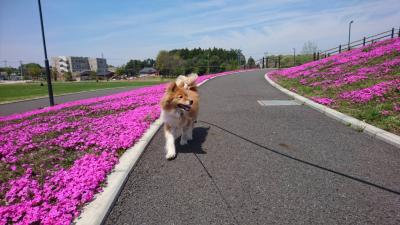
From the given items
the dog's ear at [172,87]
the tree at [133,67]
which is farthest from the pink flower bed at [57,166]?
the tree at [133,67]

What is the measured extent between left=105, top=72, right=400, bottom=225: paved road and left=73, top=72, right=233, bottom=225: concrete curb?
128mm

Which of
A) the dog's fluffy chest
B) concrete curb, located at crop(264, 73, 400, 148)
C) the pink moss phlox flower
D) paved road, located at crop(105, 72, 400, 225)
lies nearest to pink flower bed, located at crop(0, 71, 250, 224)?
paved road, located at crop(105, 72, 400, 225)

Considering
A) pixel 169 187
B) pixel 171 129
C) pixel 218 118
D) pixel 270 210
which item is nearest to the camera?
pixel 270 210

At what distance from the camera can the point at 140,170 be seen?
4.59 meters

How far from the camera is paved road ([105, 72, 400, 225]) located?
3.18 metres

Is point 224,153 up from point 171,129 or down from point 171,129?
down

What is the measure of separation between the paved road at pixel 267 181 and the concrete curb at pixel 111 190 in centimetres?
13

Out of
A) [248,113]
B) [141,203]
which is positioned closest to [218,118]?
[248,113]

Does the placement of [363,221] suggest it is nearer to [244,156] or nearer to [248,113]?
[244,156]

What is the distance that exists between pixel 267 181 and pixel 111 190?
2.39 metres

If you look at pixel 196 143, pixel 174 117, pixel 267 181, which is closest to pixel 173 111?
pixel 174 117

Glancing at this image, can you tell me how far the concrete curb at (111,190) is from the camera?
10.0ft

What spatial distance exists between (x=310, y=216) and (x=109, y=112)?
31.6 feet

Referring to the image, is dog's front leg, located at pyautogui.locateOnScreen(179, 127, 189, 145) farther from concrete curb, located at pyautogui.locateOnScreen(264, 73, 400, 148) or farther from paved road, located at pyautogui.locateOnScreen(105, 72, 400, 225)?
concrete curb, located at pyautogui.locateOnScreen(264, 73, 400, 148)
